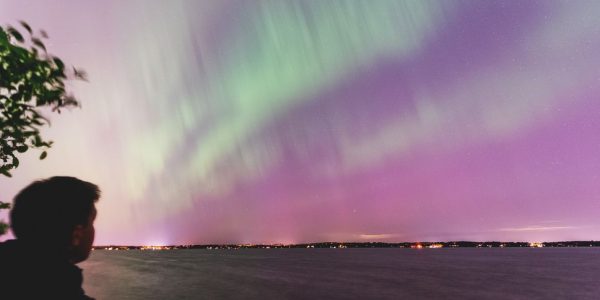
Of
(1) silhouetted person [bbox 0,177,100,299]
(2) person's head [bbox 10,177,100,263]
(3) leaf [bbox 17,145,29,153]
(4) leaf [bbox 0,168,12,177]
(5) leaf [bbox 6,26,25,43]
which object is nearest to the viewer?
(1) silhouetted person [bbox 0,177,100,299]

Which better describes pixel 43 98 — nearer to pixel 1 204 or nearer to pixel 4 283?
pixel 1 204

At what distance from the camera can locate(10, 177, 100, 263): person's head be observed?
6.73ft

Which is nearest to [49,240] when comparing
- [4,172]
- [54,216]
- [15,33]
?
[54,216]

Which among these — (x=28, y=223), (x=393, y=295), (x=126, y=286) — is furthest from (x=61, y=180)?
(x=126, y=286)

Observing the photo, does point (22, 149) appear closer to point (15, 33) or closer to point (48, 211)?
point (15, 33)

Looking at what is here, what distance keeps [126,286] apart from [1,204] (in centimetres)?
6959

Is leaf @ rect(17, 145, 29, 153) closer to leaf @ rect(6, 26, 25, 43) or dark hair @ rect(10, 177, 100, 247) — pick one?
leaf @ rect(6, 26, 25, 43)

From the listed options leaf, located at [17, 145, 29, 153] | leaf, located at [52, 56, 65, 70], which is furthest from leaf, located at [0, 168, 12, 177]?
leaf, located at [52, 56, 65, 70]

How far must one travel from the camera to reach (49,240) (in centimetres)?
205

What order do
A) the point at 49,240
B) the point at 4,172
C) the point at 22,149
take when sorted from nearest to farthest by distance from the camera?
the point at 49,240 → the point at 22,149 → the point at 4,172

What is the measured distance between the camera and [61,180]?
2.12m

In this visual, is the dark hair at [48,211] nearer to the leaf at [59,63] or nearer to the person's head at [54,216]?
the person's head at [54,216]

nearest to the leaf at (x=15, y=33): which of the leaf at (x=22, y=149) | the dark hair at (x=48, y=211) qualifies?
the leaf at (x=22, y=149)

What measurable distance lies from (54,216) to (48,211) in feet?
0.12
